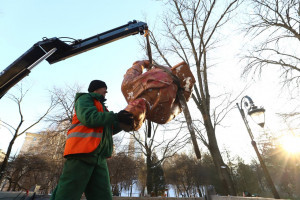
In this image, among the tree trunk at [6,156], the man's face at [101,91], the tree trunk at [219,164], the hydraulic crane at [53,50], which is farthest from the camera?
the tree trunk at [6,156]

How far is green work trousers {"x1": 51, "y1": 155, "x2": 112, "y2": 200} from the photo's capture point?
1419 millimetres

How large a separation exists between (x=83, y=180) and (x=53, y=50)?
10.7ft

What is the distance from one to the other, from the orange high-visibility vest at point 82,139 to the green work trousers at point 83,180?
0.12 meters

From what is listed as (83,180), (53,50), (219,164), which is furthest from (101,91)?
(219,164)

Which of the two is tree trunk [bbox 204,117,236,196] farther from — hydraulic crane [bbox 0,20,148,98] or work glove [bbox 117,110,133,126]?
work glove [bbox 117,110,133,126]

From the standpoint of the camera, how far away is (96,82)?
2.17 m

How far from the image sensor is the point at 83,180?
1.50 metres

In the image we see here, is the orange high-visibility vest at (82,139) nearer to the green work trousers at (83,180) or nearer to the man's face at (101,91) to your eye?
the green work trousers at (83,180)

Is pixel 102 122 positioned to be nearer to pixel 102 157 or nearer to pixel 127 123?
pixel 127 123

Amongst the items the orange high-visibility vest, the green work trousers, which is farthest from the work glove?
the green work trousers

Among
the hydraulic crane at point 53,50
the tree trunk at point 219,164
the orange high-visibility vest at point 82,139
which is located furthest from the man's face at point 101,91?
the tree trunk at point 219,164

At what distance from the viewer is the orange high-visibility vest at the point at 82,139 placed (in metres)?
1.47

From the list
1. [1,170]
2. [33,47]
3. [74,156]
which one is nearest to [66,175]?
[74,156]

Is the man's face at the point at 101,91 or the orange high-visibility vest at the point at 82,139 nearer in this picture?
the orange high-visibility vest at the point at 82,139
